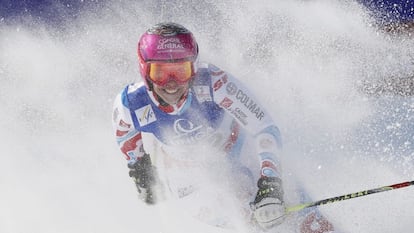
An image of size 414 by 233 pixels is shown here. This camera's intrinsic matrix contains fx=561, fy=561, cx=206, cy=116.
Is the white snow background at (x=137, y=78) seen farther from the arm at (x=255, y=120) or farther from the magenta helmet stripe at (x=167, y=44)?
the magenta helmet stripe at (x=167, y=44)

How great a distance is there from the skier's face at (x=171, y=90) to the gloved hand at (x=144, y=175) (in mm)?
616

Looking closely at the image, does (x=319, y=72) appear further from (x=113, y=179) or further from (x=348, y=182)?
(x=113, y=179)

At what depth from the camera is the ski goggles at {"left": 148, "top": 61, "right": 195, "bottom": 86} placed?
2.95 meters

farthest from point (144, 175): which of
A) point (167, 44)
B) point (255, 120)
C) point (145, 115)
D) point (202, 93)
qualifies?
point (167, 44)

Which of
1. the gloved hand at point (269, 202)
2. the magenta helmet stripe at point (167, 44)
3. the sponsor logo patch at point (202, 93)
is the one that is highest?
the magenta helmet stripe at point (167, 44)

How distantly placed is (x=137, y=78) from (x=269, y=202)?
368 centimetres

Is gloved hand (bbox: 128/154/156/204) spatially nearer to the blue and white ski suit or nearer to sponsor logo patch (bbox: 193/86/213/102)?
the blue and white ski suit

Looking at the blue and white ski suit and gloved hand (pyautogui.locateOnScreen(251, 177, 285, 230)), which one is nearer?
gloved hand (pyautogui.locateOnScreen(251, 177, 285, 230))

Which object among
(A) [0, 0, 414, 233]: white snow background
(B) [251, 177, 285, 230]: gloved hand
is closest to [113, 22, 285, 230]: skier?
(B) [251, 177, 285, 230]: gloved hand

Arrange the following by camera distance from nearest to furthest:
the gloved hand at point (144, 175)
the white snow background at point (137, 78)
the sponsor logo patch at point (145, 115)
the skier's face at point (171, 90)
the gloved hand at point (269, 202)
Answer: the gloved hand at point (269, 202) → the skier's face at point (171, 90) → the sponsor logo patch at point (145, 115) → the gloved hand at point (144, 175) → the white snow background at point (137, 78)

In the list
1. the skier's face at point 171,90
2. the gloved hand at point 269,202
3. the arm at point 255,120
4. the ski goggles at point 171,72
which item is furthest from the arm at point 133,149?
the gloved hand at point 269,202

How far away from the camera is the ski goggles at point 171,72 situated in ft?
9.66

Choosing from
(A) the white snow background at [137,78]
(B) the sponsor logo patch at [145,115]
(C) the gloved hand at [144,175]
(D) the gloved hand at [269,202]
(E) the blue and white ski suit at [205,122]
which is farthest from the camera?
(A) the white snow background at [137,78]

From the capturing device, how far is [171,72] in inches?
116
